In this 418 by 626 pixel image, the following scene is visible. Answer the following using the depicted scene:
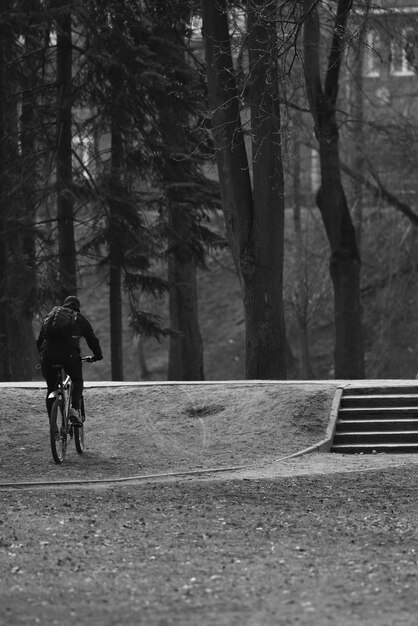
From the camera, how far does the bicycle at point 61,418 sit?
14.6m

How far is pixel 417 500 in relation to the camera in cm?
1205

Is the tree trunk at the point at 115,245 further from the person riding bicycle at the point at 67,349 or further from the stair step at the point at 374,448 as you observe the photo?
the person riding bicycle at the point at 67,349

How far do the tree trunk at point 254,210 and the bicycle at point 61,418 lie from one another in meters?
6.86

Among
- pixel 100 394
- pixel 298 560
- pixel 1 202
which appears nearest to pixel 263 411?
pixel 100 394

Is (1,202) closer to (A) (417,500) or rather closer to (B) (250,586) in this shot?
(A) (417,500)

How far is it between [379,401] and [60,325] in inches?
208

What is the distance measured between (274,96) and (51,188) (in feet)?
22.3

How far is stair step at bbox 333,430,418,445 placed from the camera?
16.9 m

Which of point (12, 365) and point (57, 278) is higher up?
point (57, 278)

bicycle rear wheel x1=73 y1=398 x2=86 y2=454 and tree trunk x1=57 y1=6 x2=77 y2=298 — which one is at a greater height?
tree trunk x1=57 y1=6 x2=77 y2=298

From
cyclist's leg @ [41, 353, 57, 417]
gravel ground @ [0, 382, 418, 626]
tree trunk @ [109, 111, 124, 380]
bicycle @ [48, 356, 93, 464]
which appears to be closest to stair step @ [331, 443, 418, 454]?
gravel ground @ [0, 382, 418, 626]

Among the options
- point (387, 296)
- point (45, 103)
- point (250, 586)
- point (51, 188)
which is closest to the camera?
point (250, 586)

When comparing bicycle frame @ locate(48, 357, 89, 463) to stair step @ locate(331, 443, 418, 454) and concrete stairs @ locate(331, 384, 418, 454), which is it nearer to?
stair step @ locate(331, 443, 418, 454)

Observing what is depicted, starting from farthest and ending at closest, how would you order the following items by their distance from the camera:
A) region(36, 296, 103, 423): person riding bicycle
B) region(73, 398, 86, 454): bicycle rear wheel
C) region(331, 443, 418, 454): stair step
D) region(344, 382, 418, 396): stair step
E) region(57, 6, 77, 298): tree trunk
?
region(57, 6, 77, 298): tree trunk → region(344, 382, 418, 396): stair step → region(331, 443, 418, 454): stair step → region(73, 398, 86, 454): bicycle rear wheel → region(36, 296, 103, 423): person riding bicycle
